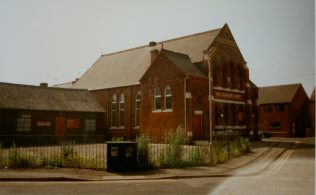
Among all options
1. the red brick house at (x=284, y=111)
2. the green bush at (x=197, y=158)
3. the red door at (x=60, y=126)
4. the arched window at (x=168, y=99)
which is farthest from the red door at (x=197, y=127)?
the red brick house at (x=284, y=111)

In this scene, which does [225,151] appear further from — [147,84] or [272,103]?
[272,103]

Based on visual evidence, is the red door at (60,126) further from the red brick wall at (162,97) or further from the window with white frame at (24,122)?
the red brick wall at (162,97)

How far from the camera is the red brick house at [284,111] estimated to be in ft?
183

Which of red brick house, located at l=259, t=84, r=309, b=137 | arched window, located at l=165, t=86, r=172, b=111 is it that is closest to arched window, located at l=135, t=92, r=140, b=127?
arched window, located at l=165, t=86, r=172, b=111

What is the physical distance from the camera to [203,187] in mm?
11422

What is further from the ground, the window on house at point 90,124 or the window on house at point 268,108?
the window on house at point 268,108

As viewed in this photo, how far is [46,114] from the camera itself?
34.5m

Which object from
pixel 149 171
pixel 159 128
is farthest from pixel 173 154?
pixel 159 128

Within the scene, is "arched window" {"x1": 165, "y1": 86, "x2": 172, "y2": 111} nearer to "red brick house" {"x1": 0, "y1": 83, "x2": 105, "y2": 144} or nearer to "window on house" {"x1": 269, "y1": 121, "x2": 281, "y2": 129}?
"red brick house" {"x1": 0, "y1": 83, "x2": 105, "y2": 144}

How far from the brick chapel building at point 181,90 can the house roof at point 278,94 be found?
62.5ft

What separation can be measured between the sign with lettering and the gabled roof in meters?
2.93

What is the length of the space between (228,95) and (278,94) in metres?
28.5

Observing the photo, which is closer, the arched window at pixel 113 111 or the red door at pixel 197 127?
the red door at pixel 197 127

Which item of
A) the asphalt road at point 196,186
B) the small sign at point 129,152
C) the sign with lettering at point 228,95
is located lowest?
the asphalt road at point 196,186
